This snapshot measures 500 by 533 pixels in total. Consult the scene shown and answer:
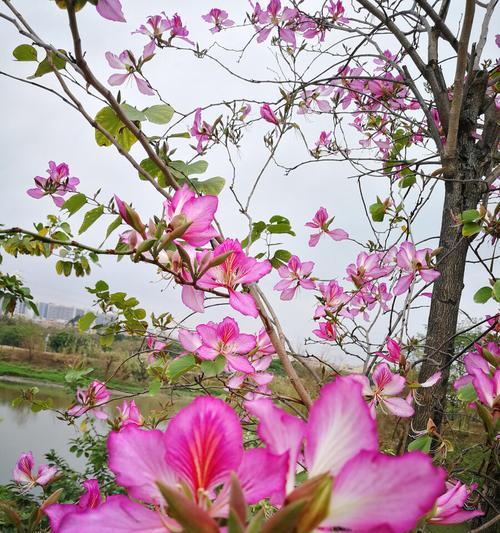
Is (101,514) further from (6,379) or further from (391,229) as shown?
(6,379)

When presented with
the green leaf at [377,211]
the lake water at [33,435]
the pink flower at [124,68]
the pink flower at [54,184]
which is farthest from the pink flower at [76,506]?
the lake water at [33,435]

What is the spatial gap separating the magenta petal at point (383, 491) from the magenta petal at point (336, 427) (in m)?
0.02

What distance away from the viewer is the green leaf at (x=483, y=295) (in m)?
0.99

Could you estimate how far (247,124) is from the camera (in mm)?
1707

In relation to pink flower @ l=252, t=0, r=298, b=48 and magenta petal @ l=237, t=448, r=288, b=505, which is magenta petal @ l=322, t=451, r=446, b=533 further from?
pink flower @ l=252, t=0, r=298, b=48

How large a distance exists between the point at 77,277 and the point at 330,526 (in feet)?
5.34

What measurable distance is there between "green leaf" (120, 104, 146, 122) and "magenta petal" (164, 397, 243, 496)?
48 centimetres

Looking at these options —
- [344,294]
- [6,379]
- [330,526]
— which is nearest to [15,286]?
[344,294]

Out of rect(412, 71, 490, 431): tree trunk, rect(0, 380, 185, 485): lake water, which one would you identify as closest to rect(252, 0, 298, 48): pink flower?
rect(412, 71, 490, 431): tree trunk

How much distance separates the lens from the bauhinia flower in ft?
0.73

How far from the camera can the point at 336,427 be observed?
21cm

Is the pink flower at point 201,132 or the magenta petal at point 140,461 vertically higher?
the pink flower at point 201,132

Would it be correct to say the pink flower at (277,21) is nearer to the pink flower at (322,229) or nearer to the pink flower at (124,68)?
the pink flower at (322,229)

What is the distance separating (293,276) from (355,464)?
114cm
